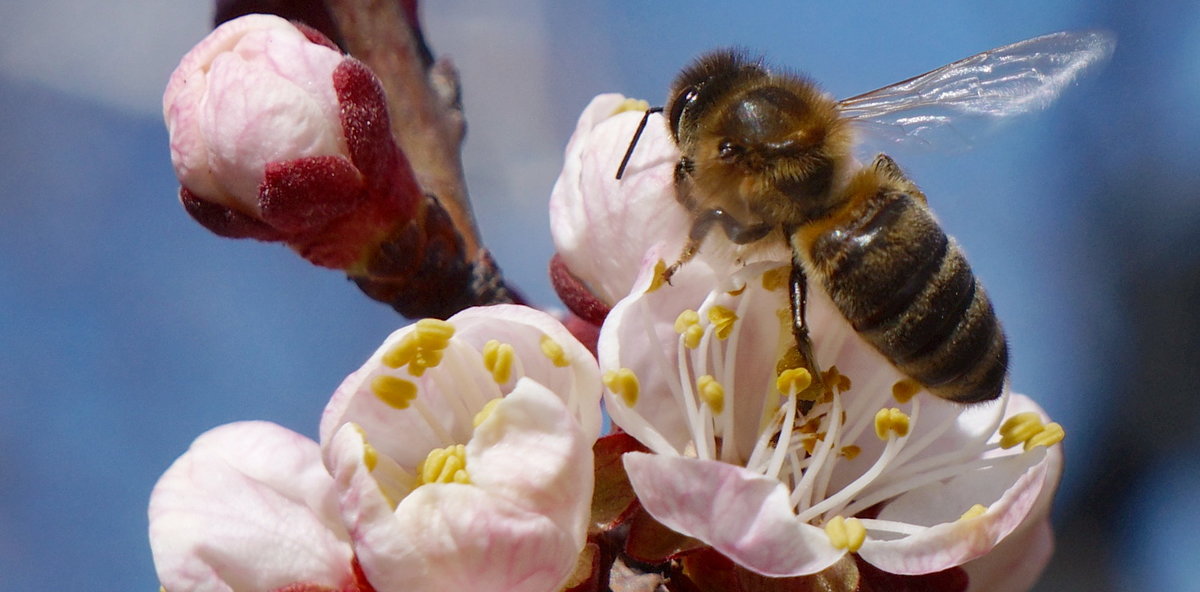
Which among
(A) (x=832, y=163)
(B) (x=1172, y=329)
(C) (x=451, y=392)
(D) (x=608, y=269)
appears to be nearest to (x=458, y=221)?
(D) (x=608, y=269)

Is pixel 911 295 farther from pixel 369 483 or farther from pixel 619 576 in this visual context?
pixel 369 483

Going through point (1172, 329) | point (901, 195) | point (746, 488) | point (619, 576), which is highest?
point (901, 195)

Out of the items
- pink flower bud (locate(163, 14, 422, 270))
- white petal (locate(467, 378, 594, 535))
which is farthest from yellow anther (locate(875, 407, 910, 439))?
pink flower bud (locate(163, 14, 422, 270))

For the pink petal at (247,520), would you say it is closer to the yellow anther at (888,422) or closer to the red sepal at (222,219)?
the red sepal at (222,219)

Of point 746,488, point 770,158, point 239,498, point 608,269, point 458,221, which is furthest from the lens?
point 458,221

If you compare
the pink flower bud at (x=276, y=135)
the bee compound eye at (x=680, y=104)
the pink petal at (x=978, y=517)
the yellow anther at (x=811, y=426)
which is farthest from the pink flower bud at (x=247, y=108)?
the pink petal at (x=978, y=517)

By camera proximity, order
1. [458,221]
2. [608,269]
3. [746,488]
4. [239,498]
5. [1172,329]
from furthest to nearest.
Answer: [1172,329] → [458,221] → [608,269] → [239,498] → [746,488]

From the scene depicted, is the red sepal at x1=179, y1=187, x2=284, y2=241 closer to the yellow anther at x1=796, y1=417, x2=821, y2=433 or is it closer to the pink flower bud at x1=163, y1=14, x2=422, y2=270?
the pink flower bud at x1=163, y1=14, x2=422, y2=270
